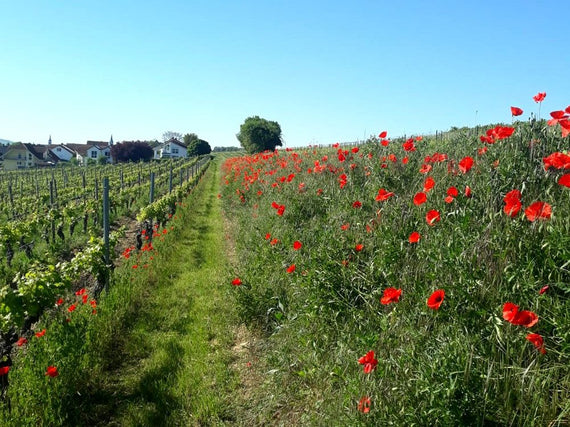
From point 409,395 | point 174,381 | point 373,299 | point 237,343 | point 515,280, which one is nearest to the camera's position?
point 409,395

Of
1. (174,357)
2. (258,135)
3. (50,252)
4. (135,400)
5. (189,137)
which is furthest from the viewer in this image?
(189,137)

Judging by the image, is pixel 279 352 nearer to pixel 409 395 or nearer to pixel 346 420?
pixel 346 420

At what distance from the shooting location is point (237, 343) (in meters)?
4.44

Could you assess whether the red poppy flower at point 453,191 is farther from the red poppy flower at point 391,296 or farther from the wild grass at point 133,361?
the wild grass at point 133,361

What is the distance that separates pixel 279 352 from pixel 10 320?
2.32 m

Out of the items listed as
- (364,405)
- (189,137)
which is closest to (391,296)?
(364,405)

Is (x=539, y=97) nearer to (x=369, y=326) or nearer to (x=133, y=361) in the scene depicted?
(x=369, y=326)

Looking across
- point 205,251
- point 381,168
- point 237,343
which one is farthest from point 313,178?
point 237,343

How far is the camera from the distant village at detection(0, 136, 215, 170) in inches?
2881

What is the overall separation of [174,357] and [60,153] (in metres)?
92.5

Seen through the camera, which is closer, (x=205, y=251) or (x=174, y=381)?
(x=174, y=381)

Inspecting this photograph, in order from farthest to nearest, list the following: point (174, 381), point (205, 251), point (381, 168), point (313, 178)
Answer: point (205, 251), point (313, 178), point (381, 168), point (174, 381)

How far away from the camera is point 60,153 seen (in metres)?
83.6

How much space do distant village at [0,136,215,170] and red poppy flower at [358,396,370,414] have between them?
2954 inches
